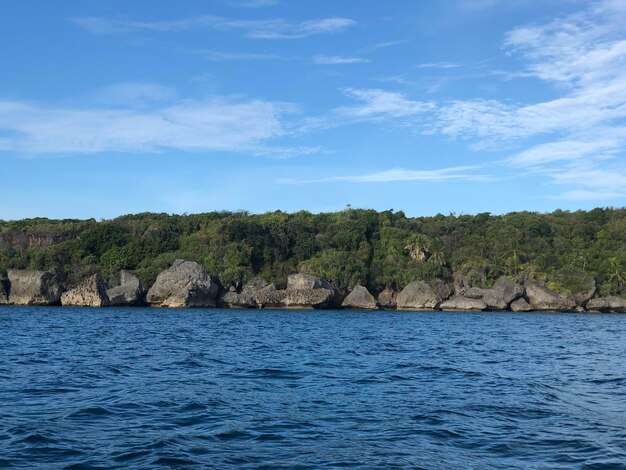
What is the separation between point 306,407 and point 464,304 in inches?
2898

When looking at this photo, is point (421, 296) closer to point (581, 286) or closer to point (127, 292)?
point (581, 286)

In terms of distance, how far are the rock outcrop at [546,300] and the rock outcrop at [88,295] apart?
184 feet

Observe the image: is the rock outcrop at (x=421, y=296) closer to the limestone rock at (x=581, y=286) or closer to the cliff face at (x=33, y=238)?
the limestone rock at (x=581, y=286)

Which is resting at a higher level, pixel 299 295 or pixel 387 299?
pixel 299 295

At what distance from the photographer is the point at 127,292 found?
79.4 meters

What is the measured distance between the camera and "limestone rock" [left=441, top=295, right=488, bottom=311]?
84.7 m

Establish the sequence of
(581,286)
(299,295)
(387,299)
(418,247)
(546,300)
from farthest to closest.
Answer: (418,247), (387,299), (581,286), (546,300), (299,295)

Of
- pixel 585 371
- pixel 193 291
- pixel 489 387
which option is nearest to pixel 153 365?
pixel 489 387

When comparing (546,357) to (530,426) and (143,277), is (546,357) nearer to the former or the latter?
(530,426)

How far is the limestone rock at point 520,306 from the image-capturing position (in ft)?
280

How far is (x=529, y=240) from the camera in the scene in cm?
10462

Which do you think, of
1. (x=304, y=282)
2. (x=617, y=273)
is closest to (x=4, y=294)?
(x=304, y=282)

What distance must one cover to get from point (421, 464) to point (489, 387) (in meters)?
8.36

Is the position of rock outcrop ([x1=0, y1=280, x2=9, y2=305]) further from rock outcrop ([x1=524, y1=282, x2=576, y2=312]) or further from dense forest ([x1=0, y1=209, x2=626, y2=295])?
rock outcrop ([x1=524, y1=282, x2=576, y2=312])
